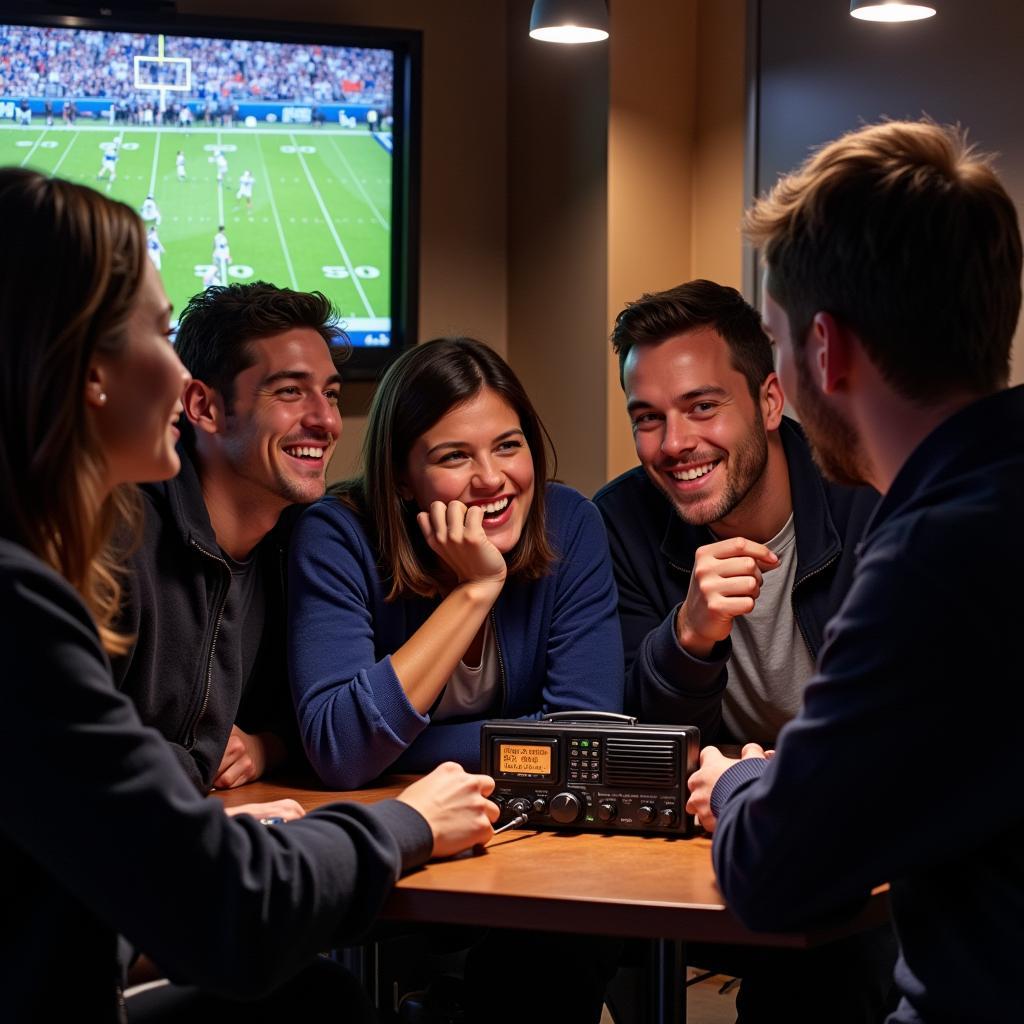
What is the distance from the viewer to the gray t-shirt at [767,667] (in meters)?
2.50

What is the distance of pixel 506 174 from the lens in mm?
5312

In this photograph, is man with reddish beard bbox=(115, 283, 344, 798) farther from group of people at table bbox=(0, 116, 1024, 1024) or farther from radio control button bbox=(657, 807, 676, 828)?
radio control button bbox=(657, 807, 676, 828)

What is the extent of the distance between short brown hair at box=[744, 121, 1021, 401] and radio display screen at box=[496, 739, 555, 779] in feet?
2.41

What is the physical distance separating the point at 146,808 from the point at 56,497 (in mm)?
307

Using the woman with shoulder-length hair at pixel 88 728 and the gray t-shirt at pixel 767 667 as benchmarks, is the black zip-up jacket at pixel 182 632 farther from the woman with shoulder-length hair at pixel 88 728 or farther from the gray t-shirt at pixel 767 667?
the gray t-shirt at pixel 767 667

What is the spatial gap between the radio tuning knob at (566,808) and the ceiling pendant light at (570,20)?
2349 mm

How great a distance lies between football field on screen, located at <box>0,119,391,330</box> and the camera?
4.68 metres

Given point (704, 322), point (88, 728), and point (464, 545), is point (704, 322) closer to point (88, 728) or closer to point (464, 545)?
point (464, 545)

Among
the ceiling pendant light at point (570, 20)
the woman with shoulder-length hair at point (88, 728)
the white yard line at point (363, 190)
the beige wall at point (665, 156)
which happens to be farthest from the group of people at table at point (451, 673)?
the white yard line at point (363, 190)

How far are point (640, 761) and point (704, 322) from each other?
1078 millimetres

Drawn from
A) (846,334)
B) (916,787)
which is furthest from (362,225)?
(916,787)

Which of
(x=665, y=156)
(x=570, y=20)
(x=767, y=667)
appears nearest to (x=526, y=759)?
(x=767, y=667)

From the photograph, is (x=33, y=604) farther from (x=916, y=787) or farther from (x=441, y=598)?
(x=441, y=598)

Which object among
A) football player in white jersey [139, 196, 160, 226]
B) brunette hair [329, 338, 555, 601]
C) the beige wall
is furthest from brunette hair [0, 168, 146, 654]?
football player in white jersey [139, 196, 160, 226]
